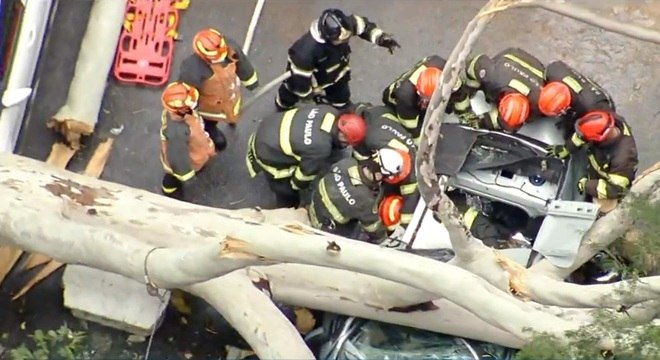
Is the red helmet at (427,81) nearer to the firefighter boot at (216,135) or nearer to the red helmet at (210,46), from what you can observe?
the red helmet at (210,46)

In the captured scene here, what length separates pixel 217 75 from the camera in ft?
20.5

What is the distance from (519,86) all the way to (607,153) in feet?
2.09

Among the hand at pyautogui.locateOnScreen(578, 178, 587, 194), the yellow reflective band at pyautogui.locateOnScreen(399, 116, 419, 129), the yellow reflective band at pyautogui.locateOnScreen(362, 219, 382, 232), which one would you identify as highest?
the hand at pyautogui.locateOnScreen(578, 178, 587, 194)

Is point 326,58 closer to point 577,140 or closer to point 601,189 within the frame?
point 577,140

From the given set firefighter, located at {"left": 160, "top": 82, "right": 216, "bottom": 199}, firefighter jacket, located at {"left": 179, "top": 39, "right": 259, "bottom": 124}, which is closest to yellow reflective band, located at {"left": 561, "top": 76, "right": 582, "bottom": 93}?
firefighter jacket, located at {"left": 179, "top": 39, "right": 259, "bottom": 124}

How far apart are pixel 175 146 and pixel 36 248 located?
1.14 meters

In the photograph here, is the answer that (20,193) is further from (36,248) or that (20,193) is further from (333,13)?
(333,13)

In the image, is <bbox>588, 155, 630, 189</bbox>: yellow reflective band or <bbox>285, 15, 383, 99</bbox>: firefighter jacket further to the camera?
<bbox>285, 15, 383, 99</bbox>: firefighter jacket

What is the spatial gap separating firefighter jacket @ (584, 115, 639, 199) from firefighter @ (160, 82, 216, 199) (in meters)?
2.32

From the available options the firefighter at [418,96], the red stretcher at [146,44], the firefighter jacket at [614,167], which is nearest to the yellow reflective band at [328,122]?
the firefighter at [418,96]

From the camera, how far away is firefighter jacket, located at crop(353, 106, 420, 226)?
19.6ft

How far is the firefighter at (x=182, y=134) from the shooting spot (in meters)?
6.02

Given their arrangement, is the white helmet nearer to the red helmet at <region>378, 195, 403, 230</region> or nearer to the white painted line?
the red helmet at <region>378, 195, 403, 230</region>

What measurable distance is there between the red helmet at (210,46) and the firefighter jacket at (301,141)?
1.64 feet
